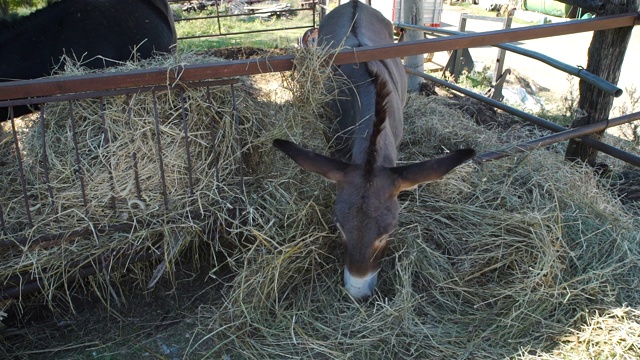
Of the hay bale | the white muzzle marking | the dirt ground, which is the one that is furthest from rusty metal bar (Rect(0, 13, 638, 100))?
the dirt ground

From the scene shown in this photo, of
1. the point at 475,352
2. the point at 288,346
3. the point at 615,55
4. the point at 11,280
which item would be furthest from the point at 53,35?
the point at 615,55

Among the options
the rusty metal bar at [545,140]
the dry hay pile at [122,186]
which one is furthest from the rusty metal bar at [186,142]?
the rusty metal bar at [545,140]

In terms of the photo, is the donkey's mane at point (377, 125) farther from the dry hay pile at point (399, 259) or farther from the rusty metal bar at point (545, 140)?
the rusty metal bar at point (545, 140)

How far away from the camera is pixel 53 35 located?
455cm

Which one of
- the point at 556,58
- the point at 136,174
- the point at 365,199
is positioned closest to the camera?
the point at 365,199

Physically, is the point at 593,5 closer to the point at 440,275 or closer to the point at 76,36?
the point at 440,275

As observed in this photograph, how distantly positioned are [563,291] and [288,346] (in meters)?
1.49

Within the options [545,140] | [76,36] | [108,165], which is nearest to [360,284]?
[108,165]

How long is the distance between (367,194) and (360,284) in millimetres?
482

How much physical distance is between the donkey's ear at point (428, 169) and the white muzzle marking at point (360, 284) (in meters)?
0.49

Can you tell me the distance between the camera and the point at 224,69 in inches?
101

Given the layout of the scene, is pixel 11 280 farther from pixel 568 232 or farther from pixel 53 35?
pixel 568 232

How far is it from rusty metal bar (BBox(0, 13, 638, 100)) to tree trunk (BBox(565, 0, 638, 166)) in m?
0.68

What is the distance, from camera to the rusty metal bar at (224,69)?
7.54 ft
